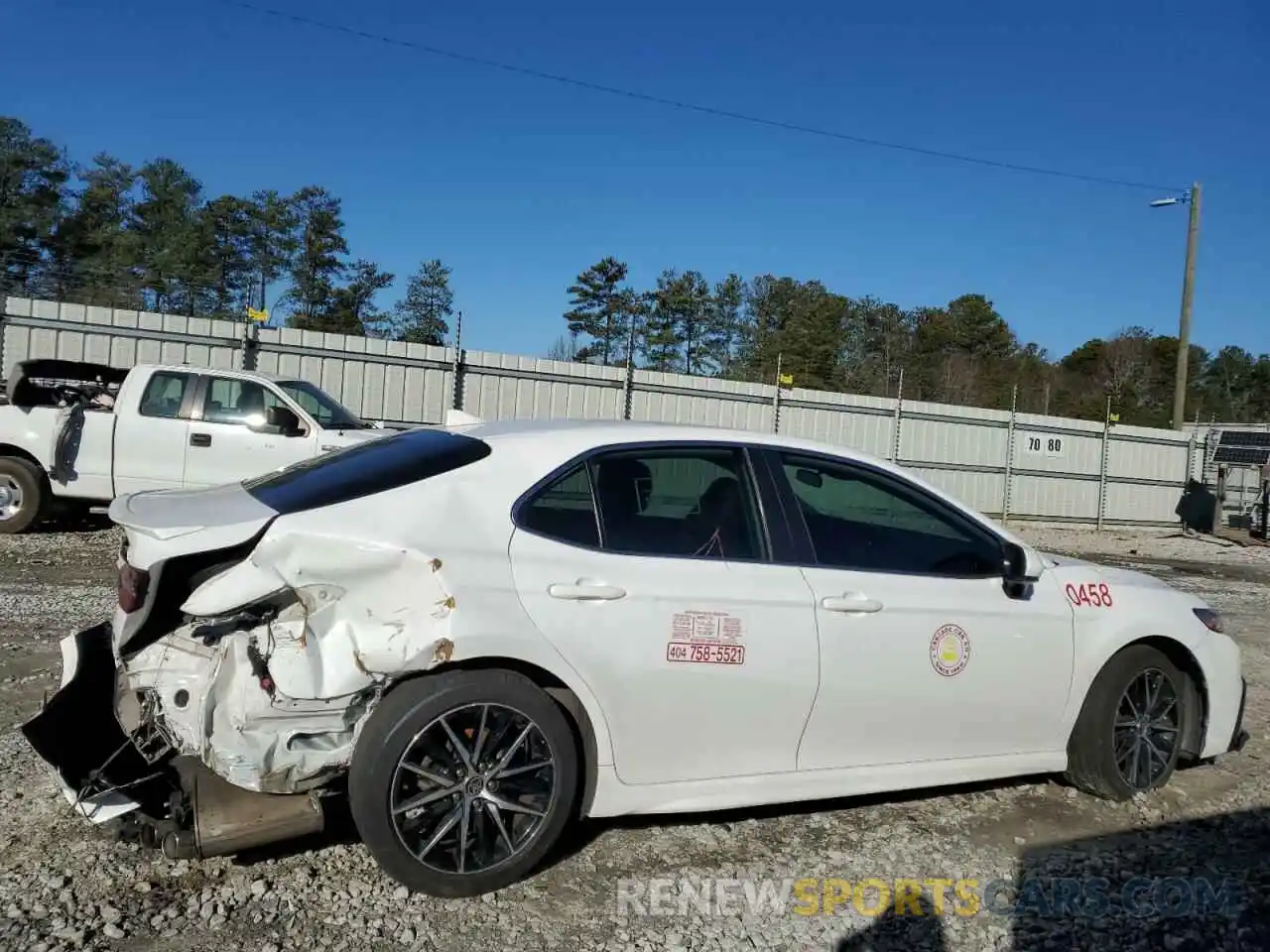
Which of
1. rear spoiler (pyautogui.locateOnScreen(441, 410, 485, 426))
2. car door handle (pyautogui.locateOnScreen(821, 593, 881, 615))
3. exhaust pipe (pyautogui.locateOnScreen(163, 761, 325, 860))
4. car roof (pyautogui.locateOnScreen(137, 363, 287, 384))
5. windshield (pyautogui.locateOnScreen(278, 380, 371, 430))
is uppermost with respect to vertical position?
car roof (pyautogui.locateOnScreen(137, 363, 287, 384))

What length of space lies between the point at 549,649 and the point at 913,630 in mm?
1435

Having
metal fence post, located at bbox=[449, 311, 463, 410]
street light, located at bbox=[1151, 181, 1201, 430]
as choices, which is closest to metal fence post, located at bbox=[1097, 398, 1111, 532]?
street light, located at bbox=[1151, 181, 1201, 430]

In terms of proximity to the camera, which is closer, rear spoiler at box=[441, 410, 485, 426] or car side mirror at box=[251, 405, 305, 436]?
rear spoiler at box=[441, 410, 485, 426]

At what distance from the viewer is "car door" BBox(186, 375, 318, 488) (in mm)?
10180

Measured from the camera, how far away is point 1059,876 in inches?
146

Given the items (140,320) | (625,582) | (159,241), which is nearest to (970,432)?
(140,320)

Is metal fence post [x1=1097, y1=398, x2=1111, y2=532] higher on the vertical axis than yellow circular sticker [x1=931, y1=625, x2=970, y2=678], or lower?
higher

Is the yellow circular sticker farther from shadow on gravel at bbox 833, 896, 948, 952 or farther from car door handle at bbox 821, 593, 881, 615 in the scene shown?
shadow on gravel at bbox 833, 896, 948, 952

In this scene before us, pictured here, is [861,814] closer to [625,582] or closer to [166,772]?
[625,582]

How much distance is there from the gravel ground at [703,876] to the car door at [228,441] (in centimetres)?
559

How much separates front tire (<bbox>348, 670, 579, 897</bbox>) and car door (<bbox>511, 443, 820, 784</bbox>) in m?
0.23

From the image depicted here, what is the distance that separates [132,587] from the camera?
3.34m

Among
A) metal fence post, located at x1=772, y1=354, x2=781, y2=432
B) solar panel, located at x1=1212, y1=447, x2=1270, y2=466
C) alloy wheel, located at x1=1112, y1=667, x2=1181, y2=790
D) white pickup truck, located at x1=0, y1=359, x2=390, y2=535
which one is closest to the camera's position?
alloy wheel, located at x1=1112, y1=667, x2=1181, y2=790

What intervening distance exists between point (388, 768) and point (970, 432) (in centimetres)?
1812
